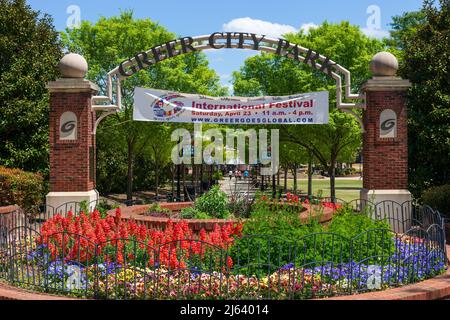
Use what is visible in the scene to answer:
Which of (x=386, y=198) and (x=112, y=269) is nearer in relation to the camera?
(x=112, y=269)

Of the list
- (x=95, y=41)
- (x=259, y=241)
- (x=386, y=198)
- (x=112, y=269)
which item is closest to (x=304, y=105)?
(x=386, y=198)

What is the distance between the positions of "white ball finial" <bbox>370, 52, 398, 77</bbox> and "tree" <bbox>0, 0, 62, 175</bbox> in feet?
40.9

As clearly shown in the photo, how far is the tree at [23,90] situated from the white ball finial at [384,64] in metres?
12.5

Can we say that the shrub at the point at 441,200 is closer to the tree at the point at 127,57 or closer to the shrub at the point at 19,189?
the shrub at the point at 19,189

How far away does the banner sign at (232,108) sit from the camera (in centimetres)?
1484

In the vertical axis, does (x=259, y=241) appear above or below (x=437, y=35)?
below

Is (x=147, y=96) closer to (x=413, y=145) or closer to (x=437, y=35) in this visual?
(x=413, y=145)

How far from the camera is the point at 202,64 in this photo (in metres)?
29.5

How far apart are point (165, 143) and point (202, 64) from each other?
Result: 16.6 ft

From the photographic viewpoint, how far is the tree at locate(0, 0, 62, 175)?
1916 cm

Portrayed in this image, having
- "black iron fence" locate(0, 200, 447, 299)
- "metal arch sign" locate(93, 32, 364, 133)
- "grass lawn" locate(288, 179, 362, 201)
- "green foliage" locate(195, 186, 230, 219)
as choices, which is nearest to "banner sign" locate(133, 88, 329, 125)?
"metal arch sign" locate(93, 32, 364, 133)
